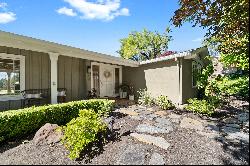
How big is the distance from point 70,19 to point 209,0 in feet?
51.0

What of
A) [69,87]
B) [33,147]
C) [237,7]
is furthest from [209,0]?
[69,87]

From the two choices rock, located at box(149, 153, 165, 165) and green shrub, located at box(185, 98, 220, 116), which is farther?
green shrub, located at box(185, 98, 220, 116)

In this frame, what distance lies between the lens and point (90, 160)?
4246mm

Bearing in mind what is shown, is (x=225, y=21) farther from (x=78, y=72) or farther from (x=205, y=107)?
(x=78, y=72)

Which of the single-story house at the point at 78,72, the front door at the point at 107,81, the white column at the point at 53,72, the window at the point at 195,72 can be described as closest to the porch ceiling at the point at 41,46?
the single-story house at the point at 78,72

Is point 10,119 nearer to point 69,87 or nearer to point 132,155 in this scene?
point 132,155

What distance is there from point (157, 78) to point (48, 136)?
8.06m

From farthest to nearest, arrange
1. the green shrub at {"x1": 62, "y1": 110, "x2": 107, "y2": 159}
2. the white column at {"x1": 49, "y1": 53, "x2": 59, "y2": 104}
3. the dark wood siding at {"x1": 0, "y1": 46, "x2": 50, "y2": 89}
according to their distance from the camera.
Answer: the dark wood siding at {"x1": 0, "y1": 46, "x2": 50, "y2": 89}
the white column at {"x1": 49, "y1": 53, "x2": 59, "y2": 104}
the green shrub at {"x1": 62, "y1": 110, "x2": 107, "y2": 159}

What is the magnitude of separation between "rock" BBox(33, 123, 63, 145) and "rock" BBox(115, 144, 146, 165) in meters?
1.87

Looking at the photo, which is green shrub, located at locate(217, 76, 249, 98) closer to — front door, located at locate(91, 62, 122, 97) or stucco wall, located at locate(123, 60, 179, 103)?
stucco wall, located at locate(123, 60, 179, 103)

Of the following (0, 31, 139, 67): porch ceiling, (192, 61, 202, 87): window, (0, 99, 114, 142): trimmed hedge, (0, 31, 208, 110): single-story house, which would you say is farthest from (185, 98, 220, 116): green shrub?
(0, 31, 139, 67): porch ceiling

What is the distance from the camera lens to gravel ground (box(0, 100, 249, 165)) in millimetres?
3738

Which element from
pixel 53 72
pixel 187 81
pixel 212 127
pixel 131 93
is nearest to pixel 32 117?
pixel 53 72

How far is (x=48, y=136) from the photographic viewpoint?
18.1 feet
